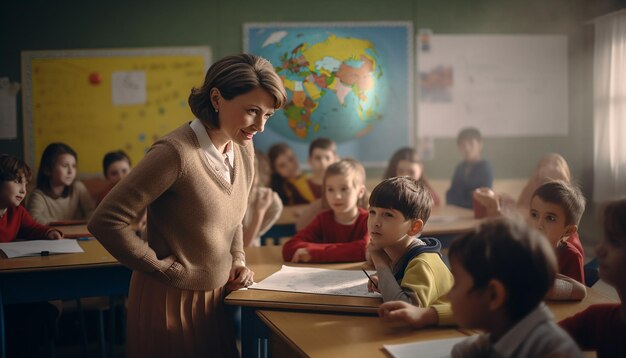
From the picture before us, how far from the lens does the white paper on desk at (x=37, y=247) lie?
89.4 inches

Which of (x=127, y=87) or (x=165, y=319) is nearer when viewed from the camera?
(x=165, y=319)

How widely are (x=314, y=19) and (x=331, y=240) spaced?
3530 millimetres

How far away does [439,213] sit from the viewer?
3.61m

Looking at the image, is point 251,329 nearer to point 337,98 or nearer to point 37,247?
point 37,247

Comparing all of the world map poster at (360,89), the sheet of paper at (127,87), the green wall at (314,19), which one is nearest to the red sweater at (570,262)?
the world map poster at (360,89)

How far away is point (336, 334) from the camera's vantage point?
4.50 ft

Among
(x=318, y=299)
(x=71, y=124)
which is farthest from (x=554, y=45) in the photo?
(x=318, y=299)

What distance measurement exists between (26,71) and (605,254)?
509 cm

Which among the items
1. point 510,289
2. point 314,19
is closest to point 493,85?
point 314,19

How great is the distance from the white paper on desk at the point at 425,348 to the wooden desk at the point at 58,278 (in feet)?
4.27

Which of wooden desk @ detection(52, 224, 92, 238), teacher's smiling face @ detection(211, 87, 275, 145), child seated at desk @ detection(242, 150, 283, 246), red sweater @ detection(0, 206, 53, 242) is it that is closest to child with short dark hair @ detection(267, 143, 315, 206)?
child seated at desk @ detection(242, 150, 283, 246)

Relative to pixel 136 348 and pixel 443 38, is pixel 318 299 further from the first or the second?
pixel 443 38

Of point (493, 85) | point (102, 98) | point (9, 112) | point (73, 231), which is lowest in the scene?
point (73, 231)

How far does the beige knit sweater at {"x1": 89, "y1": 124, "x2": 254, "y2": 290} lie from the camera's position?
138 centimetres
